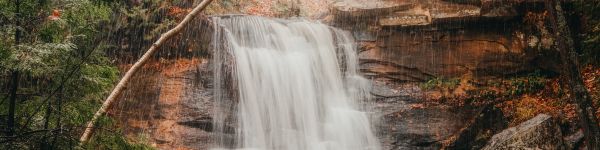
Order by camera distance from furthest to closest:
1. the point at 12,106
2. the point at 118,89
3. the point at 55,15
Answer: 1. the point at 118,89
2. the point at 55,15
3. the point at 12,106

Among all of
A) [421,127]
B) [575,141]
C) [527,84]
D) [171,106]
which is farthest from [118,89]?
[527,84]

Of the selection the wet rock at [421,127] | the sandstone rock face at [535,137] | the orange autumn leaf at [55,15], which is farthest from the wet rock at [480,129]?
the orange autumn leaf at [55,15]

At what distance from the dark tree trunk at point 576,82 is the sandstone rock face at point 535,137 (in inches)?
28.0

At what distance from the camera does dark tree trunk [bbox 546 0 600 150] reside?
9.02 m

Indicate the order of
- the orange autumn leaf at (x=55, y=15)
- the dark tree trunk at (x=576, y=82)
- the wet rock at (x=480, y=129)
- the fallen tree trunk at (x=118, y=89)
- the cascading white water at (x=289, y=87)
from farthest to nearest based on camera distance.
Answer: the wet rock at (x=480, y=129)
the cascading white water at (x=289, y=87)
the dark tree trunk at (x=576, y=82)
the fallen tree trunk at (x=118, y=89)
the orange autumn leaf at (x=55, y=15)

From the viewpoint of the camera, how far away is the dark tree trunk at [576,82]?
902 centimetres

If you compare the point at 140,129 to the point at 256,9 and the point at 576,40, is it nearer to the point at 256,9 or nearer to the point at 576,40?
the point at 256,9

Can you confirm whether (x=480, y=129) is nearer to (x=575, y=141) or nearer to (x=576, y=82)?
(x=575, y=141)

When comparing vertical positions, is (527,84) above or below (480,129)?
above

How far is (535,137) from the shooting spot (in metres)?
9.73

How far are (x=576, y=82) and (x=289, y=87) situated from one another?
6295mm

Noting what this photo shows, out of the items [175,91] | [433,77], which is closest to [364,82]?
[433,77]

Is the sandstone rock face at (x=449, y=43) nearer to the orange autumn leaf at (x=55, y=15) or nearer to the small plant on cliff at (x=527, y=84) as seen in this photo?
the small plant on cliff at (x=527, y=84)

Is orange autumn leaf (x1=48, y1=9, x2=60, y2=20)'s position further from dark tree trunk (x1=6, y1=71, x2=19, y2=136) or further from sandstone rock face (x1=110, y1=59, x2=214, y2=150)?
sandstone rock face (x1=110, y1=59, x2=214, y2=150)
